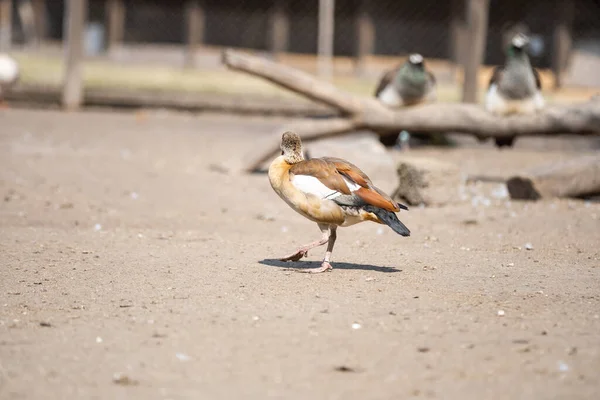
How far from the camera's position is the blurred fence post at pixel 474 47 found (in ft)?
46.6

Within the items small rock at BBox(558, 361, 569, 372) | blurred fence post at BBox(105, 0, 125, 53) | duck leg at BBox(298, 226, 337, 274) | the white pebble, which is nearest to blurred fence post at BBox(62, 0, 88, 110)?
blurred fence post at BBox(105, 0, 125, 53)

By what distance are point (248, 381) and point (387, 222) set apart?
1.96m

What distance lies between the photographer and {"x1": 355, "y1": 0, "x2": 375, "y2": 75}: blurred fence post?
2086cm

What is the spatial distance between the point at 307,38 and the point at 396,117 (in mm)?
11420

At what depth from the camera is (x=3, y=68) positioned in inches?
640

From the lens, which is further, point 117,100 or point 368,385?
point 117,100

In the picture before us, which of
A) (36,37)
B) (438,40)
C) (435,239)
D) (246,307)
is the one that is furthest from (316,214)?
(36,37)

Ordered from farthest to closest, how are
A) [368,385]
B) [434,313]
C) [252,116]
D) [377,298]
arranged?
[252,116] → [377,298] → [434,313] → [368,385]

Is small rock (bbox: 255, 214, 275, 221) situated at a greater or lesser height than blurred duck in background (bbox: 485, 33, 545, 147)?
lesser

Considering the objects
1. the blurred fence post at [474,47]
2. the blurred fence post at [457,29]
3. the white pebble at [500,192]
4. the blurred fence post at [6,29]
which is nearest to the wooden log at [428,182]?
the white pebble at [500,192]

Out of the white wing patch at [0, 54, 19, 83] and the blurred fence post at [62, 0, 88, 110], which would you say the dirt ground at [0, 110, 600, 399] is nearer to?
the blurred fence post at [62, 0, 88, 110]

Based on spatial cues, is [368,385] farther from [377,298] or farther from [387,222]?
[387,222]

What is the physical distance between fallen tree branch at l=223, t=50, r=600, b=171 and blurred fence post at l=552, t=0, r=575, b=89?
A: 983cm

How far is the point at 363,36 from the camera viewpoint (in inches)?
826
